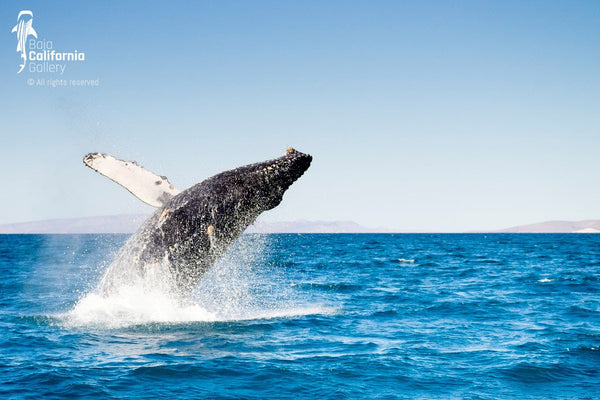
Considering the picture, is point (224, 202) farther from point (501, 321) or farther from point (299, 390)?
point (501, 321)

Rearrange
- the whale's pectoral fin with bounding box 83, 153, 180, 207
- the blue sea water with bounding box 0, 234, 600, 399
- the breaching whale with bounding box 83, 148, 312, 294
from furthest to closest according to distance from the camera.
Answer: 1. the whale's pectoral fin with bounding box 83, 153, 180, 207
2. the breaching whale with bounding box 83, 148, 312, 294
3. the blue sea water with bounding box 0, 234, 600, 399

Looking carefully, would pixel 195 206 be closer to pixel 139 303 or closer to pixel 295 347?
pixel 139 303

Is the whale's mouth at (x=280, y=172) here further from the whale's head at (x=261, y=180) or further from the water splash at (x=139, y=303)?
the water splash at (x=139, y=303)

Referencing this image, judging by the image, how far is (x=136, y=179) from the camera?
8.84 m

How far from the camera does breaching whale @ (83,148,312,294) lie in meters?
8.52

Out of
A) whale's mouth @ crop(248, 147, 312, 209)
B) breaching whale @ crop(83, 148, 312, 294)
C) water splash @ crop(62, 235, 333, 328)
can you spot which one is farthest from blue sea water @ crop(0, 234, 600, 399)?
whale's mouth @ crop(248, 147, 312, 209)

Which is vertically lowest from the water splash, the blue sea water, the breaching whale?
the blue sea water

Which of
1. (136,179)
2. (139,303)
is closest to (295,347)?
(139,303)

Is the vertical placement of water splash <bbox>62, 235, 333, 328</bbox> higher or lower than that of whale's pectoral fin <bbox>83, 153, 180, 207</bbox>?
lower

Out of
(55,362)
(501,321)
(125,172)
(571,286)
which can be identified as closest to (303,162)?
(125,172)

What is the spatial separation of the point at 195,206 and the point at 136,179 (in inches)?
42.1

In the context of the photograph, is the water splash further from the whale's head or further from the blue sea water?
the whale's head

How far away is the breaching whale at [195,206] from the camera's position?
852 cm

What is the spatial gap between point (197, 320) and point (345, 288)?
7371 millimetres
